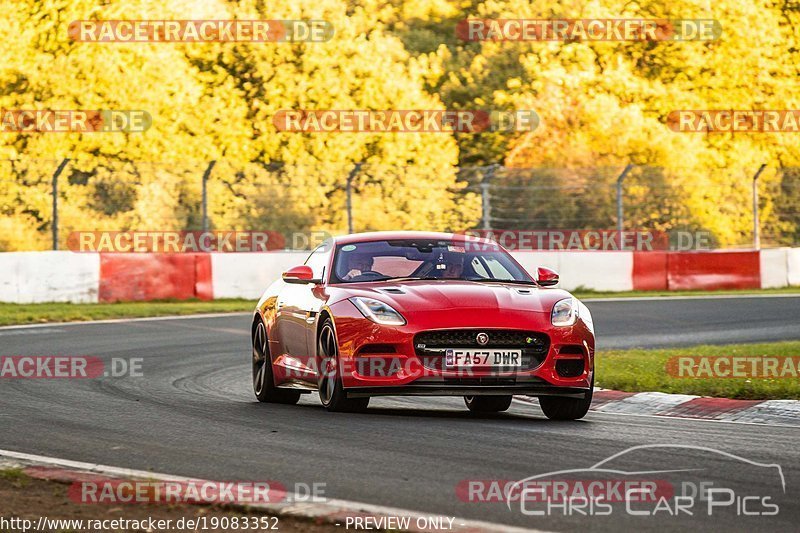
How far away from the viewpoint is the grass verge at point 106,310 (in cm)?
2225

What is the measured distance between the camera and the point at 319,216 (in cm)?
2852

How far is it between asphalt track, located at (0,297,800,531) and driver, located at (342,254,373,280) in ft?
3.38

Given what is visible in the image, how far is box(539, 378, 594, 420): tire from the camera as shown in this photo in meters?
10.4

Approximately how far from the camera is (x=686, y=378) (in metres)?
13.0

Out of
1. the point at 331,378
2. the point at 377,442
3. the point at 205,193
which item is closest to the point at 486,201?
the point at 205,193

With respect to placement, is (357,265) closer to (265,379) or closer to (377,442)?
(265,379)

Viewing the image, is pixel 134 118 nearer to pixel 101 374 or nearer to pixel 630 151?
pixel 630 151

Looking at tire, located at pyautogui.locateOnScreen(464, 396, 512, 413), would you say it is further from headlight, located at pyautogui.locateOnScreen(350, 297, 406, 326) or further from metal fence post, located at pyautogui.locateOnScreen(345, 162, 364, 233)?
metal fence post, located at pyautogui.locateOnScreen(345, 162, 364, 233)

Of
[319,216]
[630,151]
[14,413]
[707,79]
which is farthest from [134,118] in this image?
[14,413]

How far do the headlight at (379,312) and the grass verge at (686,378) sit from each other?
10.3 feet

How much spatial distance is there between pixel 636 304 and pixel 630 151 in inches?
762

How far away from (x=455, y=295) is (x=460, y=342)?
459 mm
